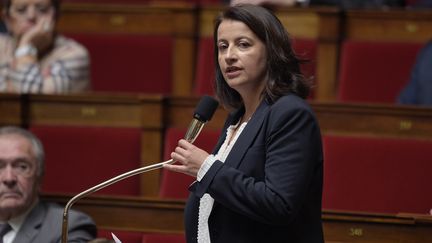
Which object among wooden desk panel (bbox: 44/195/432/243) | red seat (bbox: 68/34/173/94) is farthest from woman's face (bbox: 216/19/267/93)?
red seat (bbox: 68/34/173/94)

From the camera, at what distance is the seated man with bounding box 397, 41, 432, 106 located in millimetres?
1024

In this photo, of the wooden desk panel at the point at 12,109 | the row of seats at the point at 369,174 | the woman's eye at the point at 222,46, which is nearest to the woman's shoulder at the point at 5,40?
the wooden desk panel at the point at 12,109

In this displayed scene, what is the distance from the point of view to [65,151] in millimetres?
996

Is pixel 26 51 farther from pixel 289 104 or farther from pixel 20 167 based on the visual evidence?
pixel 289 104

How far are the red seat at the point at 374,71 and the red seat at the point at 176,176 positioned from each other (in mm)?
239

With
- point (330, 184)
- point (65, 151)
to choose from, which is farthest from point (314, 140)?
point (65, 151)

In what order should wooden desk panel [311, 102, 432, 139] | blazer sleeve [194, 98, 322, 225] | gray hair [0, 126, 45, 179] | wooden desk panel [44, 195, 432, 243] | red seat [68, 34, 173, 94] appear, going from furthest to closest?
1. red seat [68, 34, 173, 94]
2. wooden desk panel [311, 102, 432, 139]
3. gray hair [0, 126, 45, 179]
4. wooden desk panel [44, 195, 432, 243]
5. blazer sleeve [194, 98, 322, 225]

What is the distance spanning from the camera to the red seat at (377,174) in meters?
0.88

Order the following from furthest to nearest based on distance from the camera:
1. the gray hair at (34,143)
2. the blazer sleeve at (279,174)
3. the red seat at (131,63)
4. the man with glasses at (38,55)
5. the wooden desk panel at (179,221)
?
1. the red seat at (131,63)
2. the man with glasses at (38,55)
3. the gray hair at (34,143)
4. the wooden desk panel at (179,221)
5. the blazer sleeve at (279,174)

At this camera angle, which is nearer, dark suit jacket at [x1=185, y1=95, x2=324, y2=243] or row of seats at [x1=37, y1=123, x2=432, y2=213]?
dark suit jacket at [x1=185, y1=95, x2=324, y2=243]

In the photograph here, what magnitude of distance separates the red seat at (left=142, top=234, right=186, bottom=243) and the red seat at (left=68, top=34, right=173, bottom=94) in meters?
0.46

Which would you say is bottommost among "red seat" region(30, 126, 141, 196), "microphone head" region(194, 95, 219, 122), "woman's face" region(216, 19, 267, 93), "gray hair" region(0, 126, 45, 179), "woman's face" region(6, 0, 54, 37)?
"red seat" region(30, 126, 141, 196)

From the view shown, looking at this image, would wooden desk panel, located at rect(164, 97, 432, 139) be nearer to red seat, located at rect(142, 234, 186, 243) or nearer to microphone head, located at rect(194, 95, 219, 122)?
red seat, located at rect(142, 234, 186, 243)

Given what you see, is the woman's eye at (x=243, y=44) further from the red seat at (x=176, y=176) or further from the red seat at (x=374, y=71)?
the red seat at (x=374, y=71)
